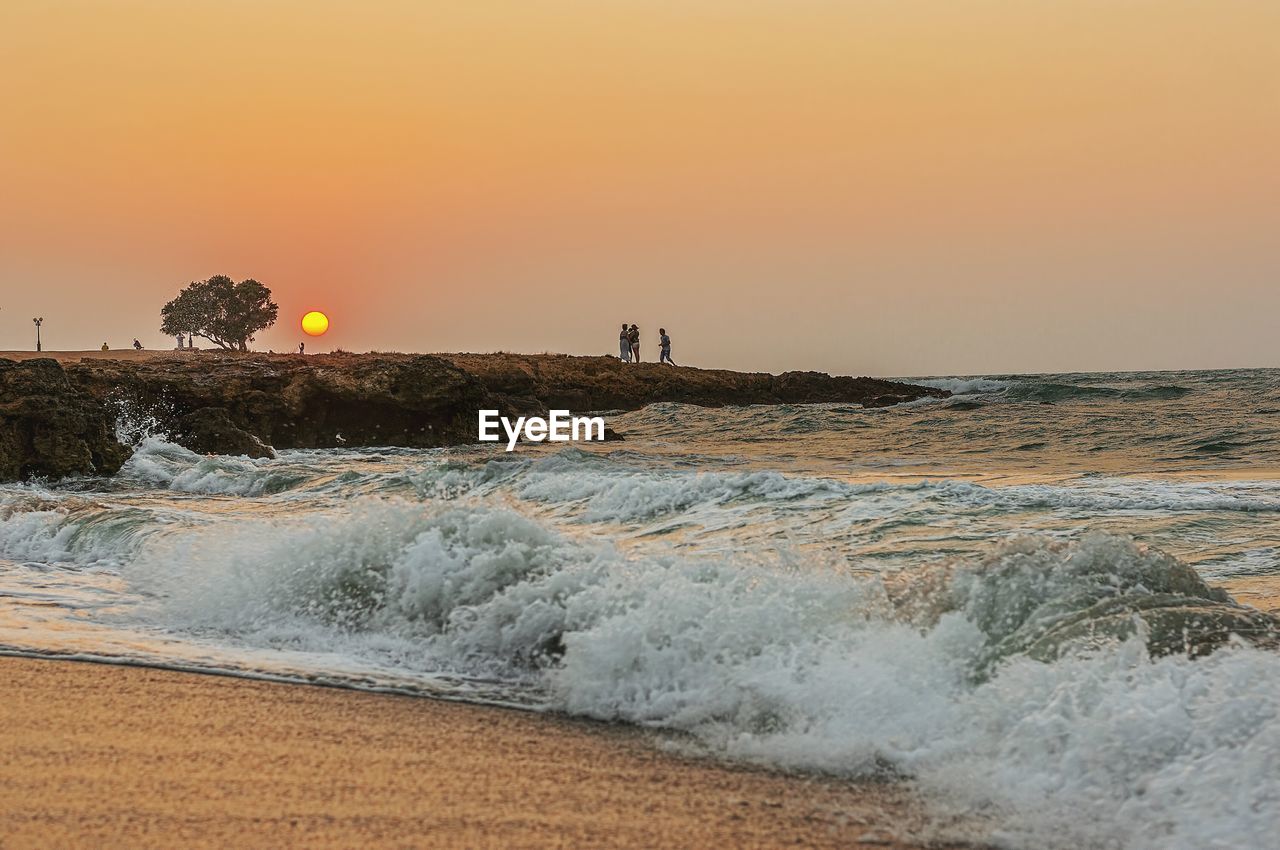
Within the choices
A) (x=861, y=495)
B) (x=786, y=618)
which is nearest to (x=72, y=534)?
(x=786, y=618)

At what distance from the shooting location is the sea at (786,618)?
3742 mm

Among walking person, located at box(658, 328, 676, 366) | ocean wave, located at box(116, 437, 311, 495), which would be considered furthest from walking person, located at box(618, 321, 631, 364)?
ocean wave, located at box(116, 437, 311, 495)

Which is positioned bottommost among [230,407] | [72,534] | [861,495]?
[72,534]

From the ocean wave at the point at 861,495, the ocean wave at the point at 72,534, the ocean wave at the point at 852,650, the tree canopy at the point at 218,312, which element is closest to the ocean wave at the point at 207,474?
the ocean wave at the point at 861,495

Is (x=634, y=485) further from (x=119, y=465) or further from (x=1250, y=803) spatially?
(x=1250, y=803)

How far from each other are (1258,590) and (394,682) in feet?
16.6

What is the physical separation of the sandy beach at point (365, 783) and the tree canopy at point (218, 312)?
7925cm

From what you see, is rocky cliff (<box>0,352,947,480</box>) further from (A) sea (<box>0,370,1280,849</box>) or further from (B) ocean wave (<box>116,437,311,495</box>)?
(A) sea (<box>0,370,1280,849</box>)

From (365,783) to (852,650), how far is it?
7.12ft

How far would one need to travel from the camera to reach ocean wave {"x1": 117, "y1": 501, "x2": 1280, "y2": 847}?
3648 millimetres

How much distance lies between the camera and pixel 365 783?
3787 millimetres

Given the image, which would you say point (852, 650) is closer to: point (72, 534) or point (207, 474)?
point (72, 534)

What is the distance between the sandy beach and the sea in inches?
11.9

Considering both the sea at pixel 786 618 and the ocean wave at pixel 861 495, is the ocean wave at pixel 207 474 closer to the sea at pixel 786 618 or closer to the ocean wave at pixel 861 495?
the sea at pixel 786 618
